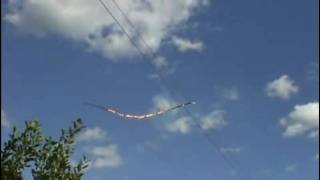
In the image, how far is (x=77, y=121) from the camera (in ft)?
84.9

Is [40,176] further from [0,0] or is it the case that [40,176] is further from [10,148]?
[0,0]

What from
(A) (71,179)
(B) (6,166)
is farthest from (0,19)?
(A) (71,179)

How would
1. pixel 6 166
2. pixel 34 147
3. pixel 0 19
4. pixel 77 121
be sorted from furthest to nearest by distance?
1. pixel 77 121
2. pixel 34 147
3. pixel 6 166
4. pixel 0 19

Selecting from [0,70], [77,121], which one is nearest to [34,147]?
[77,121]

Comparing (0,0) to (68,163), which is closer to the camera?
(0,0)

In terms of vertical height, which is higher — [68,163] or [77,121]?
[77,121]

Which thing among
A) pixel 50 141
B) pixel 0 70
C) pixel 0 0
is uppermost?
pixel 50 141

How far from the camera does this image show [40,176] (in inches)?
915

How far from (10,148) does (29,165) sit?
1063mm

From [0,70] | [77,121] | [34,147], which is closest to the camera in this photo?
[0,70]

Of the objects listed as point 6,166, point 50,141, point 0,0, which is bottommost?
point 0,0

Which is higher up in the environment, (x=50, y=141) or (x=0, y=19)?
(x=50, y=141)

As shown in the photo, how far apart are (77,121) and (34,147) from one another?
265 cm

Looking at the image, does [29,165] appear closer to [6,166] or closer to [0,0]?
[6,166]
